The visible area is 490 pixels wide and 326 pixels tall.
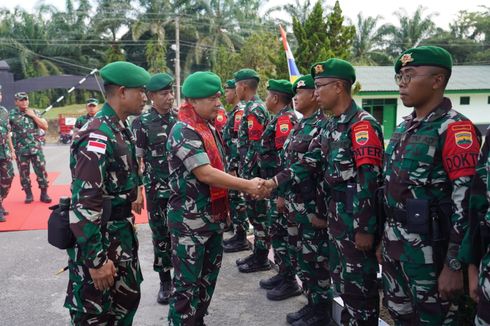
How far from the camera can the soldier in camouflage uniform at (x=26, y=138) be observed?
7.56 m

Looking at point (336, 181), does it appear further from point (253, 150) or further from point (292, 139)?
point (253, 150)

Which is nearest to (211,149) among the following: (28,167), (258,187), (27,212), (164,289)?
(258,187)

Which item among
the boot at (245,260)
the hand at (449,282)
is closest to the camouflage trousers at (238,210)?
the boot at (245,260)

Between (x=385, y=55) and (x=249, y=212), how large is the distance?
111ft

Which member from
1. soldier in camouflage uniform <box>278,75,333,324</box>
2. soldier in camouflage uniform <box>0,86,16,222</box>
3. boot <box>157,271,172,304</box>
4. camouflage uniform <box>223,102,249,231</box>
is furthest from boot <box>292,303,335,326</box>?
soldier in camouflage uniform <box>0,86,16,222</box>

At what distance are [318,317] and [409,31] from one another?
37.0 m

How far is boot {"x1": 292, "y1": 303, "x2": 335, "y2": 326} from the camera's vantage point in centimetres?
330

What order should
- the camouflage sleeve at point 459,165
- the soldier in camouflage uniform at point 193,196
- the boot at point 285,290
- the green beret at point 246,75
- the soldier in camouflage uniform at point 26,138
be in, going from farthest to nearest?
the soldier in camouflage uniform at point 26,138 < the green beret at point 246,75 < the boot at point 285,290 < the soldier in camouflage uniform at point 193,196 < the camouflage sleeve at point 459,165

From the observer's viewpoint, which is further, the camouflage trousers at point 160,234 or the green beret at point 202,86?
the camouflage trousers at point 160,234

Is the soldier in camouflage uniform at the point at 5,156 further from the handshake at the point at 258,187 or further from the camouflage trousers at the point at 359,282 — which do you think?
the camouflage trousers at the point at 359,282

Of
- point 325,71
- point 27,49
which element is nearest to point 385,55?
point 27,49

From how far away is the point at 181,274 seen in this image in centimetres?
287

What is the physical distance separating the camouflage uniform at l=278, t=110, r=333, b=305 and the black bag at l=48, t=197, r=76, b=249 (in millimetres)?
1694

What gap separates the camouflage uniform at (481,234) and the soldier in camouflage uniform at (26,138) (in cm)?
755
